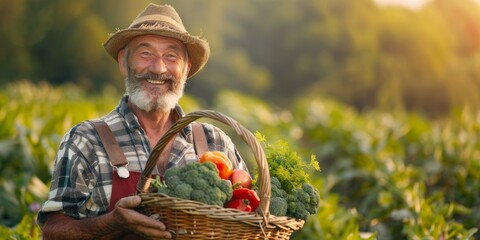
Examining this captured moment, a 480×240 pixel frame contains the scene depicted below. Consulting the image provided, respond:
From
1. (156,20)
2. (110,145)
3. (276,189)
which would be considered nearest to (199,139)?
(110,145)

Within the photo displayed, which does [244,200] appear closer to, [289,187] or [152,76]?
[289,187]

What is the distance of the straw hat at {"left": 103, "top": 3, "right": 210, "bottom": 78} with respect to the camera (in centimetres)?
448

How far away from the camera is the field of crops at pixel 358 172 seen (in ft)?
23.6

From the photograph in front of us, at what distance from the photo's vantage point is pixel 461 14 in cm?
7762

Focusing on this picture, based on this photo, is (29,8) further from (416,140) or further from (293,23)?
(416,140)

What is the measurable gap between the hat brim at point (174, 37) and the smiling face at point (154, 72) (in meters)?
0.06

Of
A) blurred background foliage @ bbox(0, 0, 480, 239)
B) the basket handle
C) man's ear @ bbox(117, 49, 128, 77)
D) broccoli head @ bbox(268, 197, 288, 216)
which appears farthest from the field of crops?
broccoli head @ bbox(268, 197, 288, 216)

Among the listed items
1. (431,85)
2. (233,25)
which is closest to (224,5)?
(233,25)

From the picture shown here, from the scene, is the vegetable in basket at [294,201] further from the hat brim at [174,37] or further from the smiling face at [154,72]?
the hat brim at [174,37]

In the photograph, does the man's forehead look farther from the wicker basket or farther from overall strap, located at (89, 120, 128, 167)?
the wicker basket

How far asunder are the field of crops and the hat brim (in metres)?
1.57

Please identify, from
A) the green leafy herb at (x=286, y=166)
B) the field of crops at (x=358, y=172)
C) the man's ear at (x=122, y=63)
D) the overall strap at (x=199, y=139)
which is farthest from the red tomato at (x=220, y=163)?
the field of crops at (x=358, y=172)

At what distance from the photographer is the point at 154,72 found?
14.8 ft

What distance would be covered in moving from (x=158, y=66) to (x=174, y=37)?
6.6 inches
